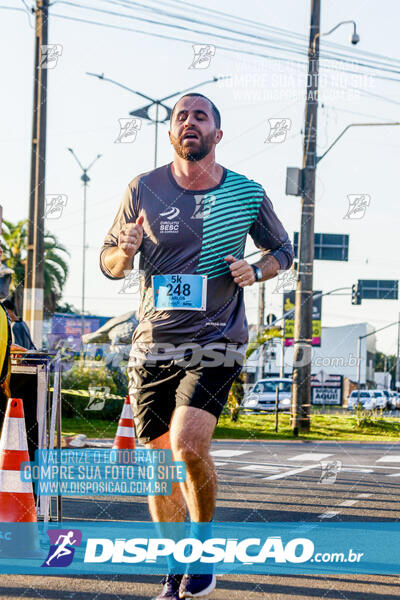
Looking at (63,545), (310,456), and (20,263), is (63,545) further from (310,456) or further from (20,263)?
(20,263)

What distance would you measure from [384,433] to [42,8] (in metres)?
11.9

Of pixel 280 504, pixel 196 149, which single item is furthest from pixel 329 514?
pixel 196 149

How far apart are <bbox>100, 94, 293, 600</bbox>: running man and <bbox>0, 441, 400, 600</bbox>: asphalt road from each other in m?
0.59

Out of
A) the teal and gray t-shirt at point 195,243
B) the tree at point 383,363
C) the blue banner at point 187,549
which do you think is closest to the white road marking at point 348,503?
the blue banner at point 187,549

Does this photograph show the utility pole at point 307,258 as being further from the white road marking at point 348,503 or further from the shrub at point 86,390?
the white road marking at point 348,503

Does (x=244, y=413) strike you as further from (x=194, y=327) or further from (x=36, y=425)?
(x=194, y=327)

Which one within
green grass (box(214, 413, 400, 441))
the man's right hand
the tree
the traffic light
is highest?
the man's right hand

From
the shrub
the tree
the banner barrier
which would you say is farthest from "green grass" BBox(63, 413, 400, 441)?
the tree

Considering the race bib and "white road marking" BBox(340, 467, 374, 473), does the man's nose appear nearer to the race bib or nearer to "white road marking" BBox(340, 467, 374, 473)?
the race bib

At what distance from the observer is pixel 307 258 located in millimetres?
18969

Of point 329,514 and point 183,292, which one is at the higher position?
point 183,292

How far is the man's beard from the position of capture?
421 centimetres

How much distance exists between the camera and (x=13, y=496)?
16.8ft

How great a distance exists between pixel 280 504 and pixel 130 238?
407cm
